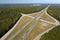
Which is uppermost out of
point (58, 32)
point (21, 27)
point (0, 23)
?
point (0, 23)

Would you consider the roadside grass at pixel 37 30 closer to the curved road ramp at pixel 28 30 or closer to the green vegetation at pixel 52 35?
the curved road ramp at pixel 28 30

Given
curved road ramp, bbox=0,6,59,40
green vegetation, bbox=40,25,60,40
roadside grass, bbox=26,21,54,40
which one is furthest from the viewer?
roadside grass, bbox=26,21,54,40

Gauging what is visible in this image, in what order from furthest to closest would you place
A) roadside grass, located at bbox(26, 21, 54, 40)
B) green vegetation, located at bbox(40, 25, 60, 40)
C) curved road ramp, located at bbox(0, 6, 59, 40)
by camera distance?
1. roadside grass, located at bbox(26, 21, 54, 40)
2. curved road ramp, located at bbox(0, 6, 59, 40)
3. green vegetation, located at bbox(40, 25, 60, 40)

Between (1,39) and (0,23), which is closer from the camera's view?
(1,39)

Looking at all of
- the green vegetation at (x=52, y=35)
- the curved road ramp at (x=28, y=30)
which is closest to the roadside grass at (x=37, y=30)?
the curved road ramp at (x=28, y=30)

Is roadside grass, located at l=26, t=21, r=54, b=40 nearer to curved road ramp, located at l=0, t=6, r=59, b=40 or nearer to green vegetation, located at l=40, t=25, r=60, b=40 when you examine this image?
curved road ramp, located at l=0, t=6, r=59, b=40

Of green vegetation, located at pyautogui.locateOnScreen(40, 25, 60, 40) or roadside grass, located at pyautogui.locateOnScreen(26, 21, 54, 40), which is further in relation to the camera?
roadside grass, located at pyautogui.locateOnScreen(26, 21, 54, 40)

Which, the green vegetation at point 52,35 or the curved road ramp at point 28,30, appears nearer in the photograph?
the green vegetation at point 52,35

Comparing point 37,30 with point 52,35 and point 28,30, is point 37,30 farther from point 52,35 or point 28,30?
point 52,35

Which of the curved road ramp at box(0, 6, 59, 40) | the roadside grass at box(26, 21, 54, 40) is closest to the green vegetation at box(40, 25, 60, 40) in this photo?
the curved road ramp at box(0, 6, 59, 40)

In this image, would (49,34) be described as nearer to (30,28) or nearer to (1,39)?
(30,28)

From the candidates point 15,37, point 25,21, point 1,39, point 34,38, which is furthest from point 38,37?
point 25,21
